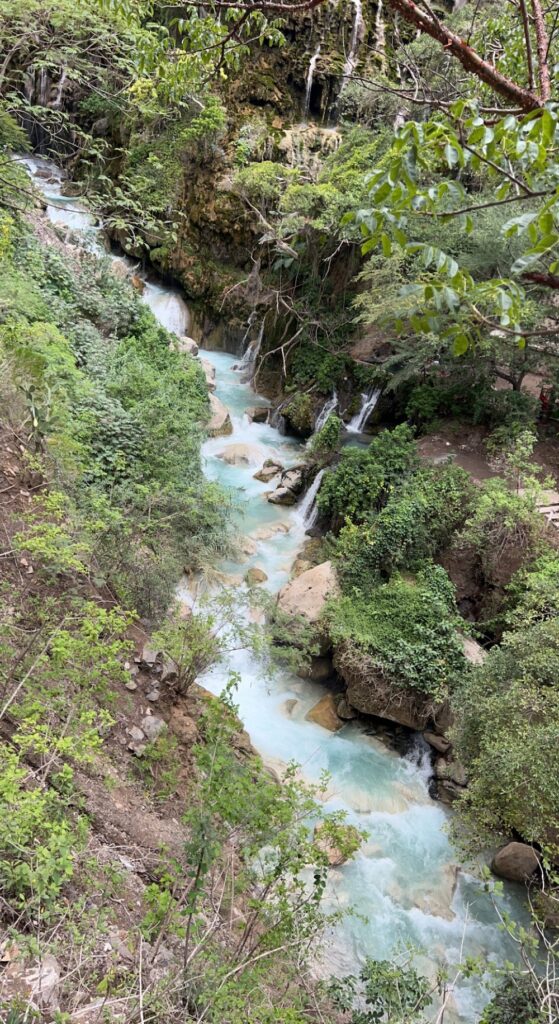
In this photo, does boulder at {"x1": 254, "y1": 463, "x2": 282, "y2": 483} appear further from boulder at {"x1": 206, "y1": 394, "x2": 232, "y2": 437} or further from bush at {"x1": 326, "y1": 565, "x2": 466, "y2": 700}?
bush at {"x1": 326, "y1": 565, "x2": 466, "y2": 700}

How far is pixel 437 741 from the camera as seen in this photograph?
748cm

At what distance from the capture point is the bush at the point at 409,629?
7.52 meters

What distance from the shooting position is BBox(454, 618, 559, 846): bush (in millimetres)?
5102

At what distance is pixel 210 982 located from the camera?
2.74 meters

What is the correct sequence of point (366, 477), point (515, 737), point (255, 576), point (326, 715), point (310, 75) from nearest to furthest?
point (515, 737) < point (326, 715) < point (255, 576) < point (366, 477) < point (310, 75)

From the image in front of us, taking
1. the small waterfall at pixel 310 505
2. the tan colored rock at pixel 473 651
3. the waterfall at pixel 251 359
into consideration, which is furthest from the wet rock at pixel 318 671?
the waterfall at pixel 251 359

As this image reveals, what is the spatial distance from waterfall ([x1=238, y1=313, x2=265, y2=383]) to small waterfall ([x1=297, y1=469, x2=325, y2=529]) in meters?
→ 5.49

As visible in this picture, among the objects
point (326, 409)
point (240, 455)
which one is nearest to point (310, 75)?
point (326, 409)

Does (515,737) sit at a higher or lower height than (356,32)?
lower

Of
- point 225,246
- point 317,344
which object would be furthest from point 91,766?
point 225,246

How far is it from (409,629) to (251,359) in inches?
417

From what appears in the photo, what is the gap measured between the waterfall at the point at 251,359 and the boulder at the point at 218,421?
262 cm

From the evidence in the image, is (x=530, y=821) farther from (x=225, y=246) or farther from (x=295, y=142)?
(x=295, y=142)

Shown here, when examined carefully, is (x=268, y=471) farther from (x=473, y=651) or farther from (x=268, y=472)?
(x=473, y=651)
